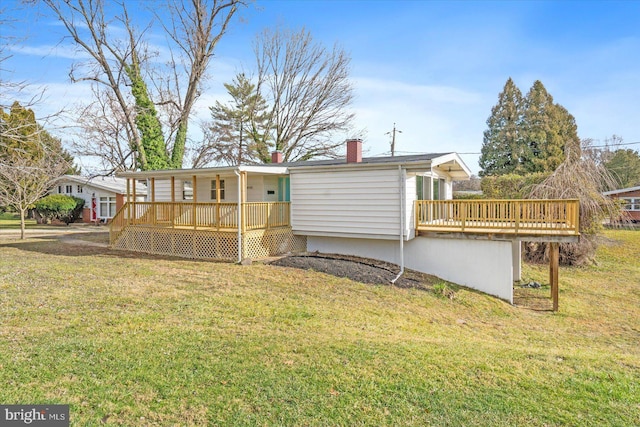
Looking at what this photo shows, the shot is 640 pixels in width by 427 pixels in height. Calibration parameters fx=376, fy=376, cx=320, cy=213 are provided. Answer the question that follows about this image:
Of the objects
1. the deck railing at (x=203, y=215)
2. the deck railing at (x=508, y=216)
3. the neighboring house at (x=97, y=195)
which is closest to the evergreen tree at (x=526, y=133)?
the deck railing at (x=508, y=216)

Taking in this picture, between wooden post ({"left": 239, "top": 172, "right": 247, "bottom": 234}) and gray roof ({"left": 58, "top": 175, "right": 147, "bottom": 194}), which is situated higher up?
gray roof ({"left": 58, "top": 175, "right": 147, "bottom": 194})

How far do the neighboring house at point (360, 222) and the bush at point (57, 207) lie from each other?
1499 centimetres

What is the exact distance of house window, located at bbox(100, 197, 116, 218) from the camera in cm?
2697

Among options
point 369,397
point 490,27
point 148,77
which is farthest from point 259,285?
Answer: point 148,77

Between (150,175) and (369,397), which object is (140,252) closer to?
(150,175)

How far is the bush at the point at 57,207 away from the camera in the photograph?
84.7ft

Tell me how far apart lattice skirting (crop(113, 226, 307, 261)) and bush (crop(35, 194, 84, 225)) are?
1534 cm

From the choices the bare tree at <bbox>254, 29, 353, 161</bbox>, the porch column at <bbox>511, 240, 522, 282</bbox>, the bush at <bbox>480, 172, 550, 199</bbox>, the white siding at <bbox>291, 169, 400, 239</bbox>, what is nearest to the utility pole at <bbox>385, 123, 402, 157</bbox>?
the bare tree at <bbox>254, 29, 353, 161</bbox>

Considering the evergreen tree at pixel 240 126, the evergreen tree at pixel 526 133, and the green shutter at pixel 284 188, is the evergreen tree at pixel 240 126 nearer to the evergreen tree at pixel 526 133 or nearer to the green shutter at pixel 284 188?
the green shutter at pixel 284 188

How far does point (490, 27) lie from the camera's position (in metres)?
12.4

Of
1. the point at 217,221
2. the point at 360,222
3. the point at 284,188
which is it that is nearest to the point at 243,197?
the point at 217,221

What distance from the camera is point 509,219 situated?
10.8 m

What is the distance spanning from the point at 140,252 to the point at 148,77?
1595 cm

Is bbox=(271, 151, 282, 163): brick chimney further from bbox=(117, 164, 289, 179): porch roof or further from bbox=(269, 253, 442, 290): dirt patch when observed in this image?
bbox=(269, 253, 442, 290): dirt patch
